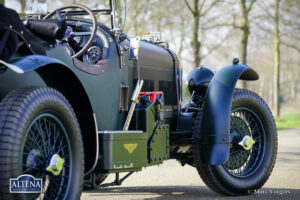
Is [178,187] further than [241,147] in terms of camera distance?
Yes

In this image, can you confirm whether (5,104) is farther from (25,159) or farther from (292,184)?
(292,184)

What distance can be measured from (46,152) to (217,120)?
7.10 ft

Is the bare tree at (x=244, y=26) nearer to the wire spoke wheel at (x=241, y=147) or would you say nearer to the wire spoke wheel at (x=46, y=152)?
the wire spoke wheel at (x=241, y=147)

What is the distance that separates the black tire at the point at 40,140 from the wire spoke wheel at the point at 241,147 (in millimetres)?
2169

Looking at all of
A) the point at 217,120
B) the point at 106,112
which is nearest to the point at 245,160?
the point at 217,120

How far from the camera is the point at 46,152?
328cm

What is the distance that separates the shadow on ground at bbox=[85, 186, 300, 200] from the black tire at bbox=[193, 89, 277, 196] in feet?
0.44

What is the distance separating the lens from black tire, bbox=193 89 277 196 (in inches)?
199

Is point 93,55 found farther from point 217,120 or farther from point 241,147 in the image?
point 241,147

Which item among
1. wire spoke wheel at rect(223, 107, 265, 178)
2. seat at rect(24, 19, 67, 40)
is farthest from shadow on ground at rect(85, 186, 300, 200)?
seat at rect(24, 19, 67, 40)

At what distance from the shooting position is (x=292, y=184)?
19.4 feet

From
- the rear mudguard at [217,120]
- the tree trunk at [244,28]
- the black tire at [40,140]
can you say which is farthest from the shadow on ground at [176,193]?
the tree trunk at [244,28]

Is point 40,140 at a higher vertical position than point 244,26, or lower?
lower

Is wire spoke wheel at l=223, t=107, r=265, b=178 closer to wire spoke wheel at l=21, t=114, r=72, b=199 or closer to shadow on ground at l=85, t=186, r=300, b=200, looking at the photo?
shadow on ground at l=85, t=186, r=300, b=200
